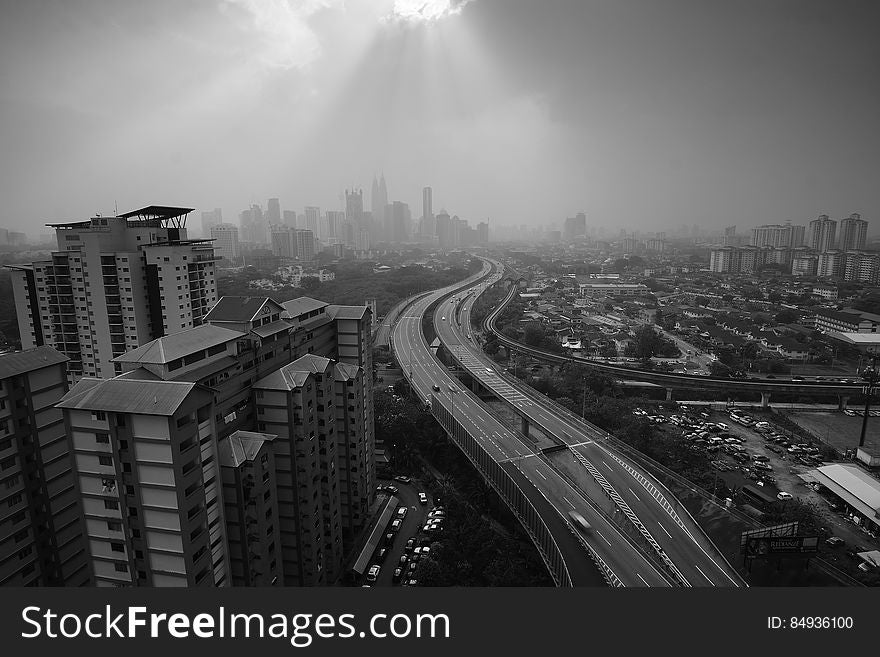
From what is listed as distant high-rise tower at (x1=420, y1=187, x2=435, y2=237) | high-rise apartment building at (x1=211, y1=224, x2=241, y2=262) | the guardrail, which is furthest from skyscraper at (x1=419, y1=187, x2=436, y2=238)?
the guardrail

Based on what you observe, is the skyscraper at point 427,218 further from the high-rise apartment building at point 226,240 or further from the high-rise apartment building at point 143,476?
Result: the high-rise apartment building at point 143,476

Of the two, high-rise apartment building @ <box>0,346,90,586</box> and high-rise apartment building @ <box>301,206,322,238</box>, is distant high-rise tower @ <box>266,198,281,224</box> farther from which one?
high-rise apartment building @ <box>0,346,90,586</box>

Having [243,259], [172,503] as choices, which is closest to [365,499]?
[172,503]

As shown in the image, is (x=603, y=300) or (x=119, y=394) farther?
(x=603, y=300)

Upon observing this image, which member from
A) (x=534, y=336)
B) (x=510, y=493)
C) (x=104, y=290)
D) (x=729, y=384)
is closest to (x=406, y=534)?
(x=510, y=493)

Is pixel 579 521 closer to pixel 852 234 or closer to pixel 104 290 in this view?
pixel 104 290

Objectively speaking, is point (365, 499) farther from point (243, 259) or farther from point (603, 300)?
point (243, 259)
